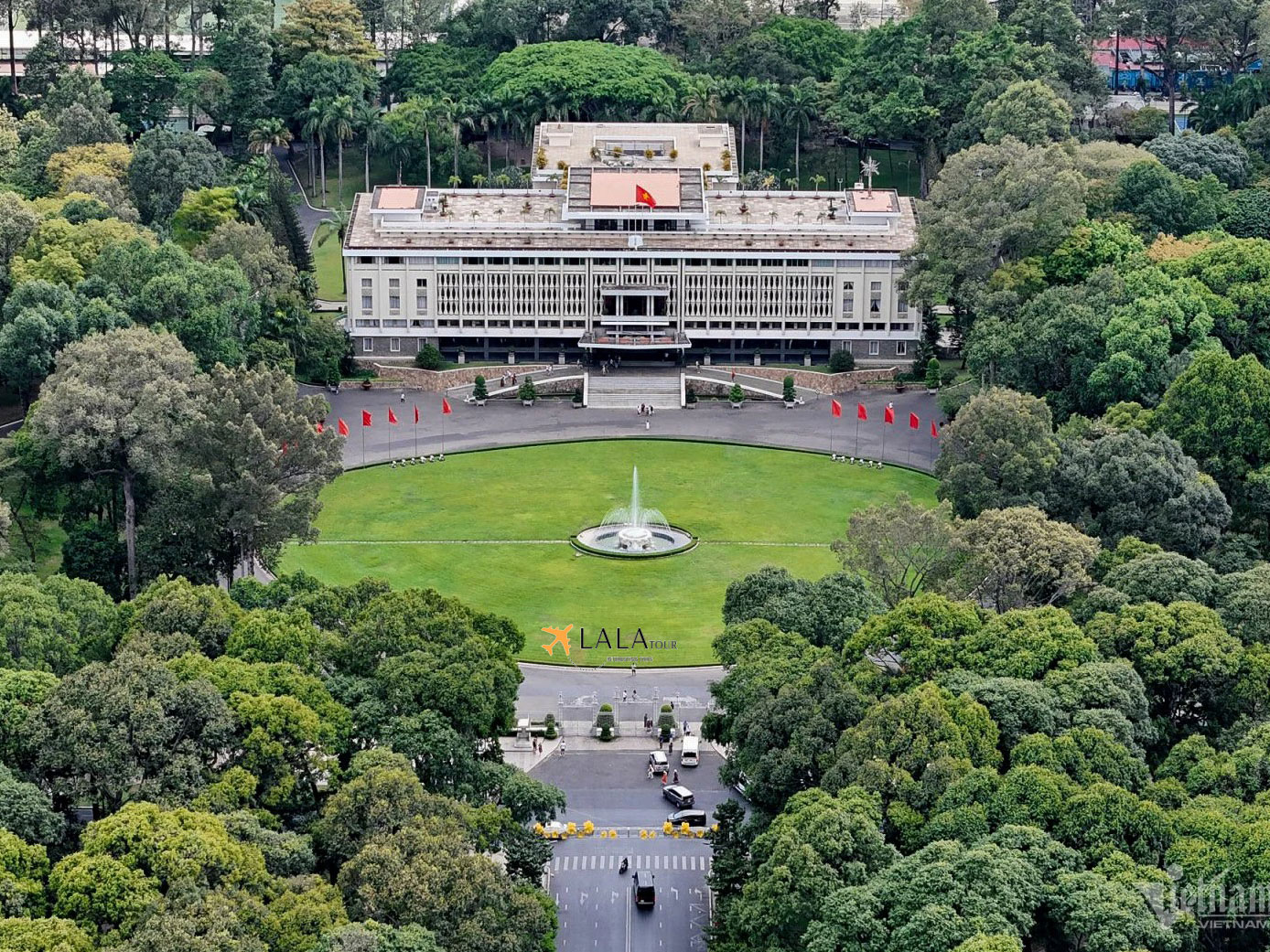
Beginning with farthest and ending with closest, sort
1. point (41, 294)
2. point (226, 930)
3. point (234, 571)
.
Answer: point (41, 294)
point (234, 571)
point (226, 930)

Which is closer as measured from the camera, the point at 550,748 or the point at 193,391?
the point at 550,748

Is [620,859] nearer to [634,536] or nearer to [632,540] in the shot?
[632,540]

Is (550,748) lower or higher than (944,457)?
lower

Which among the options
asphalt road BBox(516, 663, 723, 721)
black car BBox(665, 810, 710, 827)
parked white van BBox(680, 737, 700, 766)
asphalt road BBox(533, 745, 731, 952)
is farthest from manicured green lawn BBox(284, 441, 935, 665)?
black car BBox(665, 810, 710, 827)

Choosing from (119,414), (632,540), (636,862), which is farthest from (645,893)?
(119,414)

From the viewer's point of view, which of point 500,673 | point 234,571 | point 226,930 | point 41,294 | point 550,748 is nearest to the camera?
point 226,930

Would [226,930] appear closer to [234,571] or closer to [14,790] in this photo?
[14,790]

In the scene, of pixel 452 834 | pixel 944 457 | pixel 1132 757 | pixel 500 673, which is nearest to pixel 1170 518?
pixel 944 457
